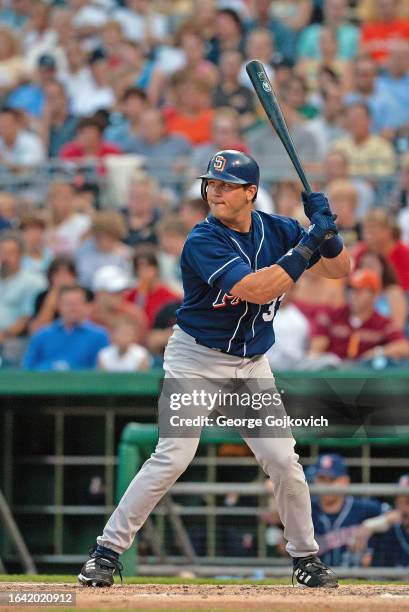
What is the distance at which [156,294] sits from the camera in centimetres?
987

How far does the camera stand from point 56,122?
13086 mm

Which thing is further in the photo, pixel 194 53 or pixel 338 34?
pixel 338 34

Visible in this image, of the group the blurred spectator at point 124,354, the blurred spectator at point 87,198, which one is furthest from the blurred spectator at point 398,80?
the blurred spectator at point 124,354

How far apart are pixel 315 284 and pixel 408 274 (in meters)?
0.74

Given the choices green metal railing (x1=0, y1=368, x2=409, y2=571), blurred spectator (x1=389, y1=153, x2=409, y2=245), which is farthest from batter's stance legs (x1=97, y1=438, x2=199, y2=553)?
blurred spectator (x1=389, y1=153, x2=409, y2=245)

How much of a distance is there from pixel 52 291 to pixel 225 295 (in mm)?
4839

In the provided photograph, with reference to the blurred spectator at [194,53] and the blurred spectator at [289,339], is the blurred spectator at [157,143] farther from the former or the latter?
the blurred spectator at [289,339]

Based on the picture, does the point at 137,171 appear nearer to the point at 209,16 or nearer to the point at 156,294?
the point at 156,294

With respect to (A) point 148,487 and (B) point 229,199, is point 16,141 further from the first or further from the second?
(A) point 148,487

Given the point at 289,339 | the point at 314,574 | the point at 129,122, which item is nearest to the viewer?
the point at 314,574

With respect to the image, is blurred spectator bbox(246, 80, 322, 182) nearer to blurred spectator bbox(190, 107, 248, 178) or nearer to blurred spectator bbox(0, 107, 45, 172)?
blurred spectator bbox(190, 107, 248, 178)

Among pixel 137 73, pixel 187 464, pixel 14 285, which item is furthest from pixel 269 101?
pixel 137 73

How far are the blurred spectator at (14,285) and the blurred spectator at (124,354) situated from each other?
139cm

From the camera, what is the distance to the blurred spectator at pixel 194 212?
10211mm
